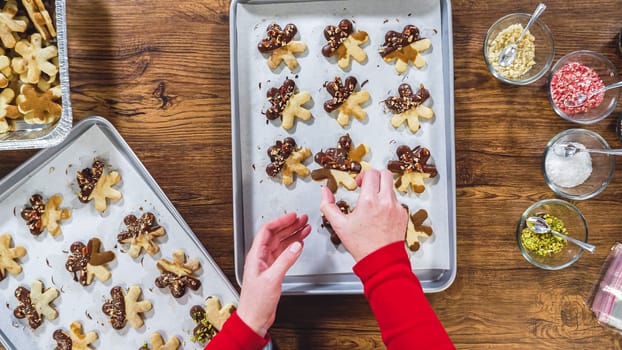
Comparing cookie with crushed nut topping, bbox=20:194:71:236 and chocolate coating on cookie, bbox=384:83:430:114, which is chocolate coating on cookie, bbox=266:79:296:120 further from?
cookie with crushed nut topping, bbox=20:194:71:236

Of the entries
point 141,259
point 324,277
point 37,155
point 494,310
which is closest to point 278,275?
point 324,277

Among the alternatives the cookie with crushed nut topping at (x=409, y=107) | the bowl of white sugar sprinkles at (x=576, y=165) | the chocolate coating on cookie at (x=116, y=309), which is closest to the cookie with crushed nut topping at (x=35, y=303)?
the chocolate coating on cookie at (x=116, y=309)

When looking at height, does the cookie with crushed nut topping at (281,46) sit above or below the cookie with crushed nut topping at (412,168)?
above

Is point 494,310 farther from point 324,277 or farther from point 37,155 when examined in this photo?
point 37,155

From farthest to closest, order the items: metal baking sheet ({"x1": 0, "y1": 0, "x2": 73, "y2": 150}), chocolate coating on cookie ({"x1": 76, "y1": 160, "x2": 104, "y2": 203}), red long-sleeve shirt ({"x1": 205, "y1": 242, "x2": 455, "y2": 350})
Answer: chocolate coating on cookie ({"x1": 76, "y1": 160, "x2": 104, "y2": 203}), metal baking sheet ({"x1": 0, "y1": 0, "x2": 73, "y2": 150}), red long-sleeve shirt ({"x1": 205, "y1": 242, "x2": 455, "y2": 350})

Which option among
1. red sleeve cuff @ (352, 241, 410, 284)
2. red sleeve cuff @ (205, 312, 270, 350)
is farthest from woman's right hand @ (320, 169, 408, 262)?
red sleeve cuff @ (205, 312, 270, 350)

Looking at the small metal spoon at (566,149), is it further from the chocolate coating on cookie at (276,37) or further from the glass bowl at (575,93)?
the chocolate coating on cookie at (276,37)
